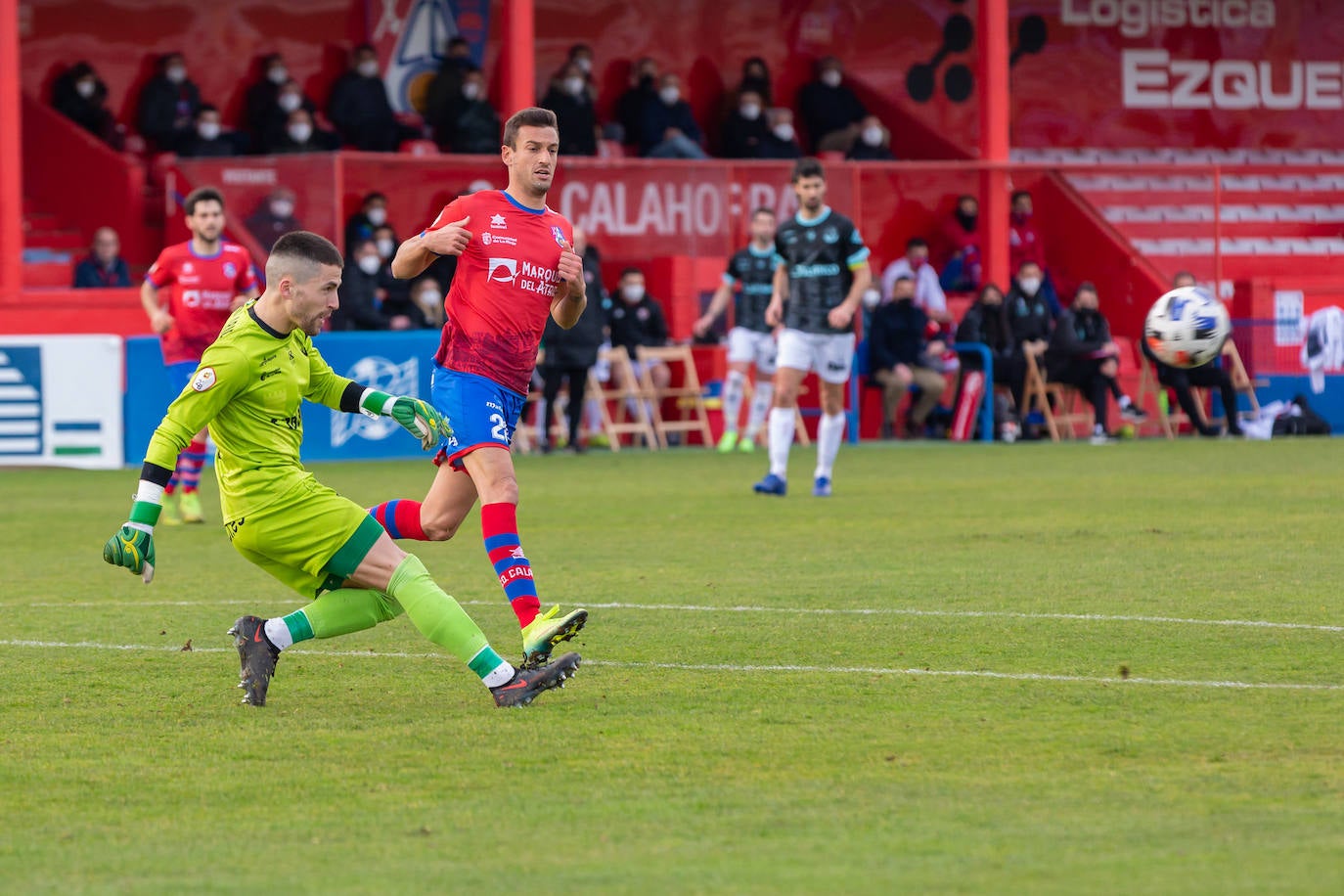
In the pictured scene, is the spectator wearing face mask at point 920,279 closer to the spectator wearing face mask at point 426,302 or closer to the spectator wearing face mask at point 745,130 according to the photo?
the spectator wearing face mask at point 745,130

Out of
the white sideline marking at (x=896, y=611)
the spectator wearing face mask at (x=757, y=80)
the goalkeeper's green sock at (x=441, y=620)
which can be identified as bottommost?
the white sideline marking at (x=896, y=611)

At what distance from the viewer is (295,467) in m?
7.09

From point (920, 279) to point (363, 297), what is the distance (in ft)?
23.5

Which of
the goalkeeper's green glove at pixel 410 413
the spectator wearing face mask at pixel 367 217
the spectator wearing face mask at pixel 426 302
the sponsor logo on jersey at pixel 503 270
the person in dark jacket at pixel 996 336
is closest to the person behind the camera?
the goalkeeper's green glove at pixel 410 413

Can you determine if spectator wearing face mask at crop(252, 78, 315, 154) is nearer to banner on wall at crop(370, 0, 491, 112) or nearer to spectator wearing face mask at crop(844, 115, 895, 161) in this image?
banner on wall at crop(370, 0, 491, 112)

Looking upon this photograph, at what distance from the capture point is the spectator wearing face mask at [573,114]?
25.7 meters

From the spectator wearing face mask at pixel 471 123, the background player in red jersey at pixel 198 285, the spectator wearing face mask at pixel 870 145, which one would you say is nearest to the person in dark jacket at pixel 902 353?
the spectator wearing face mask at pixel 870 145

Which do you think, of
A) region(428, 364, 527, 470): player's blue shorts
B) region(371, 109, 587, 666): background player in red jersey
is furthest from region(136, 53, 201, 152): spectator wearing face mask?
region(428, 364, 527, 470): player's blue shorts

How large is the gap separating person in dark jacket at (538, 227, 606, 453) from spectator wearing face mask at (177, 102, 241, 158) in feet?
16.4

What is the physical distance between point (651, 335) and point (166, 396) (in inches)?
226

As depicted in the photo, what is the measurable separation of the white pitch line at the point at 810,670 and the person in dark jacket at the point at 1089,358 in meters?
16.5

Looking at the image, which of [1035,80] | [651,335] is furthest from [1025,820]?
[1035,80]

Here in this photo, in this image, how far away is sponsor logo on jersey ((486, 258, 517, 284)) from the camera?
8289mm

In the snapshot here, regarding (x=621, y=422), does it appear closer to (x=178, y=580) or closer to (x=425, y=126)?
(x=425, y=126)
